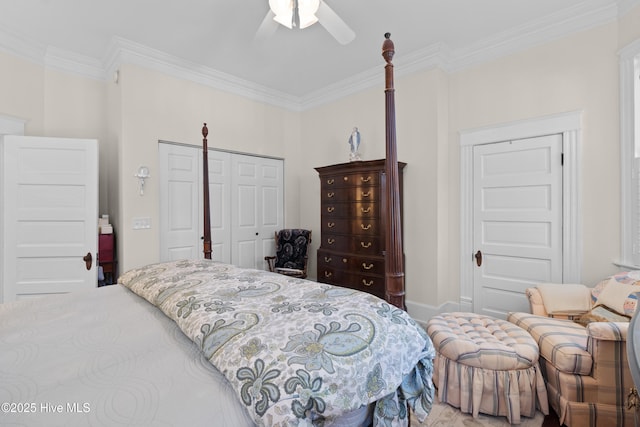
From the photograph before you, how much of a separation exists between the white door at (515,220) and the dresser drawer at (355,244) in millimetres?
1065

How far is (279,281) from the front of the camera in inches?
57.1

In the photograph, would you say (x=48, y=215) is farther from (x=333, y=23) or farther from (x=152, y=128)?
(x=333, y=23)

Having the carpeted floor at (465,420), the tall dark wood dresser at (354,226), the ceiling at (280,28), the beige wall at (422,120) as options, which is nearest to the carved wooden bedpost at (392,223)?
the carpeted floor at (465,420)

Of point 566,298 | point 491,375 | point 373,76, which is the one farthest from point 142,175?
point 566,298

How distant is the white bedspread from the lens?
2.22 feet

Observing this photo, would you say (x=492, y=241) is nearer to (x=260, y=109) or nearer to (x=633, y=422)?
(x=633, y=422)

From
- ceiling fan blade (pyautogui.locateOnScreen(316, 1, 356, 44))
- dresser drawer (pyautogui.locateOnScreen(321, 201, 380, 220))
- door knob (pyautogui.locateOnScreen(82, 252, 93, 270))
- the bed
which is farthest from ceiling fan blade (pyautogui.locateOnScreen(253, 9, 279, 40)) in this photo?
door knob (pyautogui.locateOnScreen(82, 252, 93, 270))

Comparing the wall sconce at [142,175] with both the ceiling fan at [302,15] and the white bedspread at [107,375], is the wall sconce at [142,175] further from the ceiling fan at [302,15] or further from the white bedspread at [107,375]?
the white bedspread at [107,375]

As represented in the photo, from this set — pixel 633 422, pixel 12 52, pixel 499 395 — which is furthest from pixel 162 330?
pixel 12 52

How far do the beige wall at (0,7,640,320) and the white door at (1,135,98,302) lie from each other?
0.27 meters

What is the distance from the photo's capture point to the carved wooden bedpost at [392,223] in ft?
4.65

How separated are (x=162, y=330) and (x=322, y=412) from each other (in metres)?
0.74

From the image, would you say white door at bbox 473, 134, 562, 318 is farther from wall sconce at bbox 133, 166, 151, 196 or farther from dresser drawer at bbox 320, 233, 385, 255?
wall sconce at bbox 133, 166, 151, 196

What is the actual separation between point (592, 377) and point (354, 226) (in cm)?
229
